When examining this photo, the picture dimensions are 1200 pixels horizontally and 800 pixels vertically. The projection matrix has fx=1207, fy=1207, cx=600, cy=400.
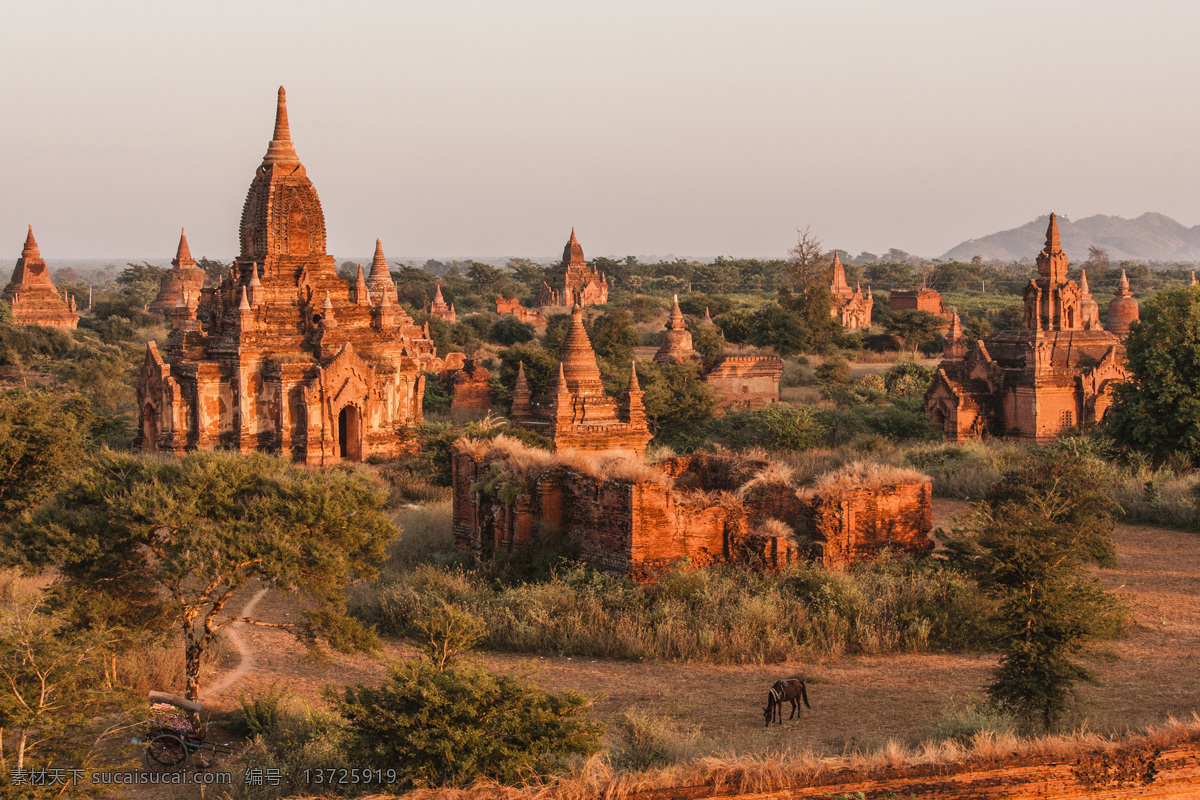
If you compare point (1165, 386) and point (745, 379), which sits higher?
point (1165, 386)

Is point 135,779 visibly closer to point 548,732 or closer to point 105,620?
point 105,620

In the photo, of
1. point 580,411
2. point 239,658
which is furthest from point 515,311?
point 239,658

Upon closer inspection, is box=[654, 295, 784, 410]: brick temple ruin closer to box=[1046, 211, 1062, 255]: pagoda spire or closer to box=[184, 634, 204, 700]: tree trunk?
box=[1046, 211, 1062, 255]: pagoda spire

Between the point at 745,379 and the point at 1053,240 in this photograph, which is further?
the point at 745,379

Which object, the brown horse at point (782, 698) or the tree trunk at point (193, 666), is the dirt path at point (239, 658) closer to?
the tree trunk at point (193, 666)

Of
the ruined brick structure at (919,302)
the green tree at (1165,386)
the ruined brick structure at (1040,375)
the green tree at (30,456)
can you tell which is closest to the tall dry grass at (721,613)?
the green tree at (30,456)

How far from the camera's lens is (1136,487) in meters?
21.1

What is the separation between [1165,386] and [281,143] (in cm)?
1909

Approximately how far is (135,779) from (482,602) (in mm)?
5261

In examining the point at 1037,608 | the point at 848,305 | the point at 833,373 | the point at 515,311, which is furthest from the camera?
the point at 515,311

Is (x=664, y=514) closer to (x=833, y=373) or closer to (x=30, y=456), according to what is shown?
(x=30, y=456)

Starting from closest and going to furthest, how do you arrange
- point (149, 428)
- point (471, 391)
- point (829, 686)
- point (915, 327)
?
point (829, 686), point (149, 428), point (471, 391), point (915, 327)

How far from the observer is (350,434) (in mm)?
26703

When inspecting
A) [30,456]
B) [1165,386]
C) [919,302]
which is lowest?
[30,456]
